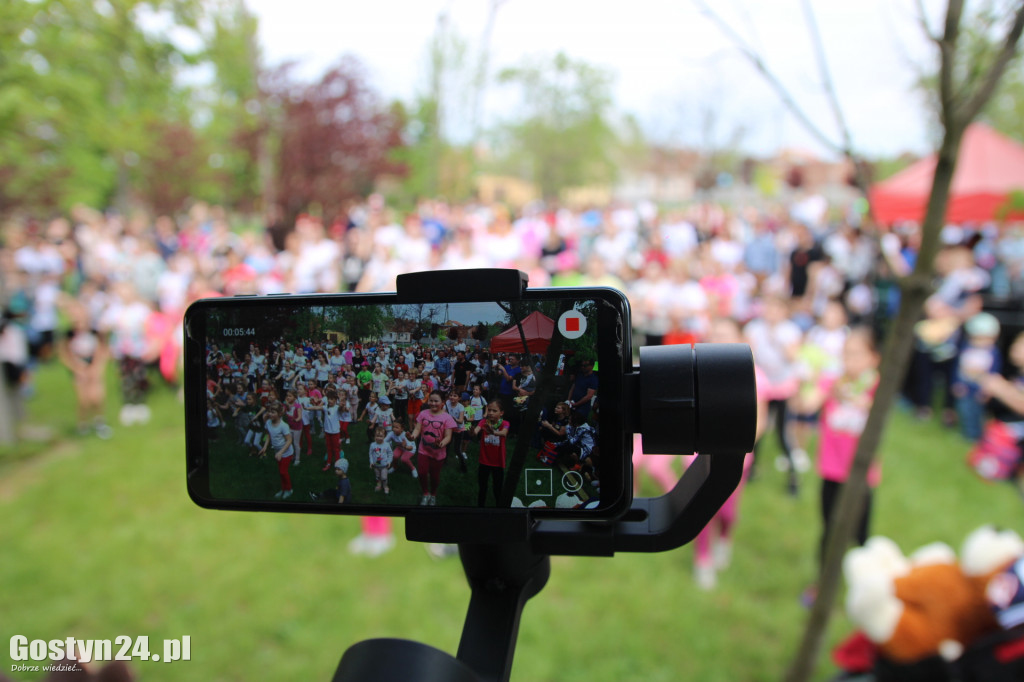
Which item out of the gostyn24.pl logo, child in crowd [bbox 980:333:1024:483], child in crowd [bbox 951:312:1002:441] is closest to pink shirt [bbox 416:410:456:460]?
the gostyn24.pl logo

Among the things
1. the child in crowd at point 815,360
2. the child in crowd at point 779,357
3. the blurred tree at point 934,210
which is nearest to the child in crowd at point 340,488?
the blurred tree at point 934,210

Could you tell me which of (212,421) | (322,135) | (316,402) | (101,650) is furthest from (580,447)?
(322,135)

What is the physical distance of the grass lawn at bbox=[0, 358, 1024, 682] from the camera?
338cm

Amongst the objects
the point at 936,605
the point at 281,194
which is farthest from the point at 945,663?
the point at 281,194

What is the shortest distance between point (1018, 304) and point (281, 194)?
1714 centimetres

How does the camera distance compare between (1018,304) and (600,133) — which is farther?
(600,133)

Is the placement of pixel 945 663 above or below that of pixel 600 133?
below

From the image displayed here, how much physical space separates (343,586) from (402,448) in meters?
3.57

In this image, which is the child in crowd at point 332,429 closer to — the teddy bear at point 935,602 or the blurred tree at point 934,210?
the blurred tree at point 934,210

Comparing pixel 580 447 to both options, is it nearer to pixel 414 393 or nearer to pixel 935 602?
pixel 414 393

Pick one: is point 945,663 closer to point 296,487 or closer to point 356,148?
point 296,487

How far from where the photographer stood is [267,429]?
905 millimetres

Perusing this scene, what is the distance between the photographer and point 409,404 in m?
0.88

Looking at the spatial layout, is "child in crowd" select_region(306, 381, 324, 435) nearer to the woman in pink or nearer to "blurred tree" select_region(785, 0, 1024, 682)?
the woman in pink
